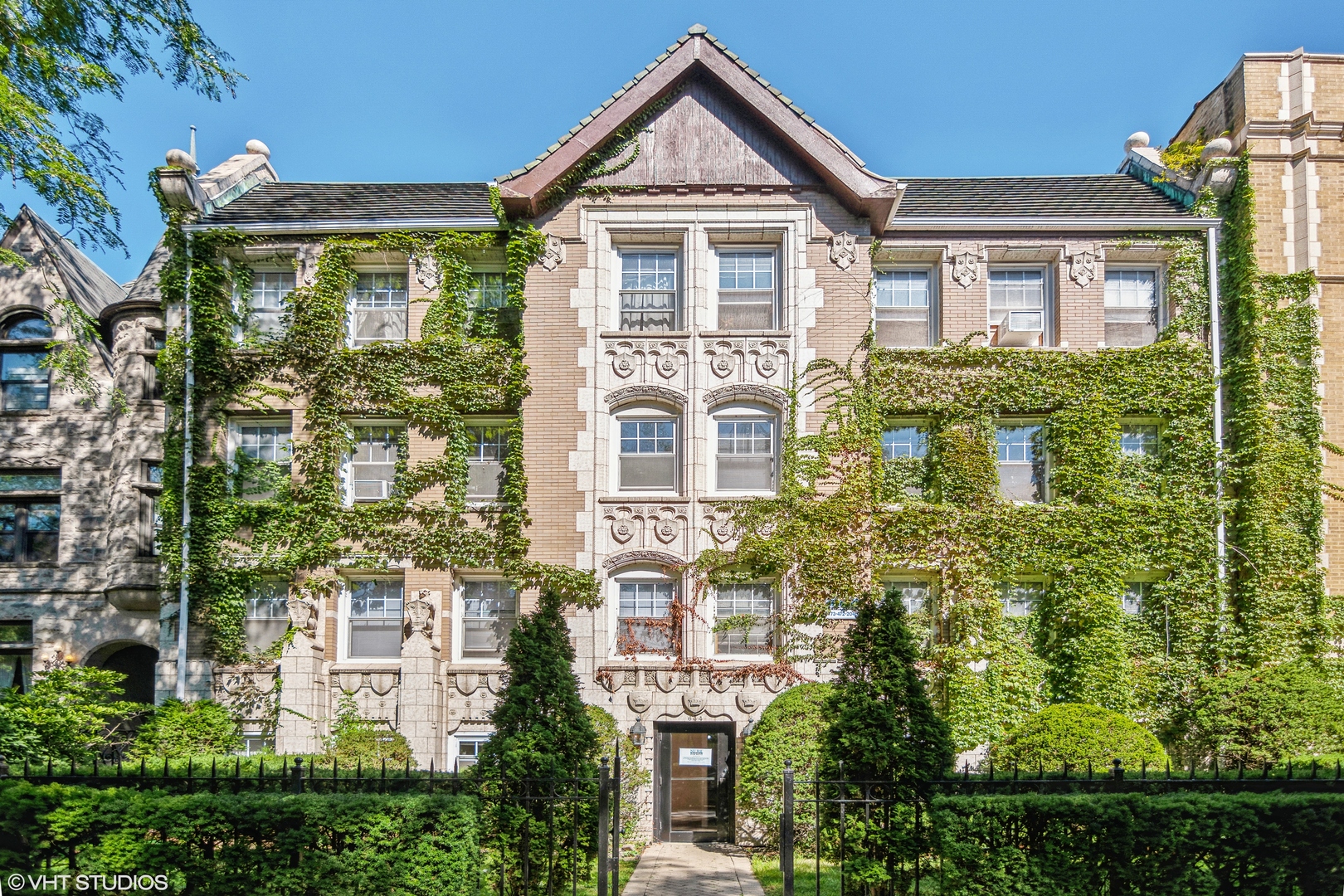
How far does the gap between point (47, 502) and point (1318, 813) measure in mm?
23812

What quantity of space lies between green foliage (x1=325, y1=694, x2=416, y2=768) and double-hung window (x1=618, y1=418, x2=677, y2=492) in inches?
239

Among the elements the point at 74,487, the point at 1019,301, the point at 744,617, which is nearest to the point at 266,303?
the point at 74,487

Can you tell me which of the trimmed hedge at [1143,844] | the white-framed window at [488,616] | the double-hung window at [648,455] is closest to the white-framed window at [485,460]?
the white-framed window at [488,616]

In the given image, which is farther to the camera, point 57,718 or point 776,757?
point 776,757

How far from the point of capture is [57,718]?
15.8 metres

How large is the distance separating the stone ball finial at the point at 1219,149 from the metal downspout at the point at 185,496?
67.0 feet

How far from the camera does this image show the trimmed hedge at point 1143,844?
921cm

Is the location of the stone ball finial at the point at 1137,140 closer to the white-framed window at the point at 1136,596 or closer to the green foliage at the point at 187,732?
the white-framed window at the point at 1136,596

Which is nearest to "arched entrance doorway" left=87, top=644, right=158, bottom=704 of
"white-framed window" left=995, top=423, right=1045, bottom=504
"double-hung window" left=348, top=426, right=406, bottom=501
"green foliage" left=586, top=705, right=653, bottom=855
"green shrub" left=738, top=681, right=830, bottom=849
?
"double-hung window" left=348, top=426, right=406, bottom=501

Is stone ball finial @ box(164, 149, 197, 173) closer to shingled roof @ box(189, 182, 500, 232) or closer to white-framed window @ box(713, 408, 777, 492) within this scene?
shingled roof @ box(189, 182, 500, 232)

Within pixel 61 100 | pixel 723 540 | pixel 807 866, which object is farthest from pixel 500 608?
pixel 61 100

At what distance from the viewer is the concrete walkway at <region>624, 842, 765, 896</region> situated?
43.6ft

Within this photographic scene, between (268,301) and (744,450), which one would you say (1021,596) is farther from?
(268,301)

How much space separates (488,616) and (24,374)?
1261cm
